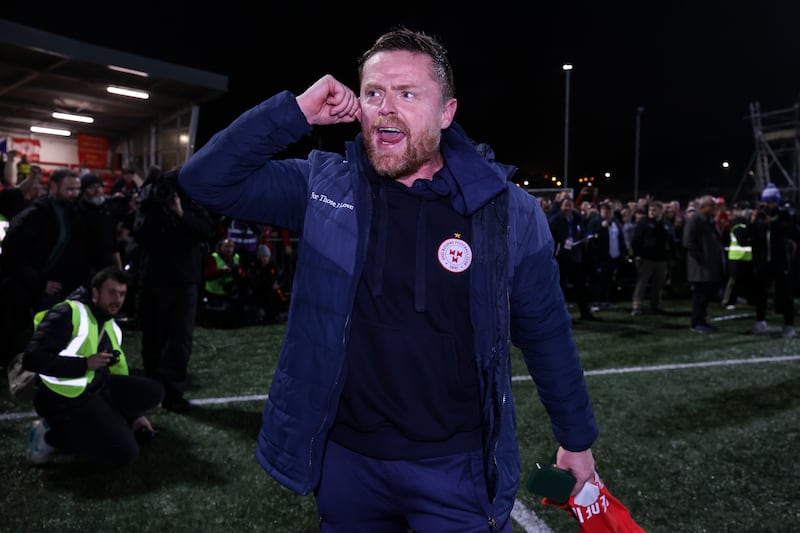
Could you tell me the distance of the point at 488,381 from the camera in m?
1.91

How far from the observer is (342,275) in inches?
74.3

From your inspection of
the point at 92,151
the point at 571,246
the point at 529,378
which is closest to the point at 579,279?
the point at 571,246

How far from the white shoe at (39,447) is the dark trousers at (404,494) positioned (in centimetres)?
342

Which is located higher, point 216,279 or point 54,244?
point 54,244

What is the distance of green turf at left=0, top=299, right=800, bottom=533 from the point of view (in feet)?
12.5

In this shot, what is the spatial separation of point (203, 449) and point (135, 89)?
1679 centimetres

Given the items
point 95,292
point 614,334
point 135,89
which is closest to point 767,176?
point 614,334

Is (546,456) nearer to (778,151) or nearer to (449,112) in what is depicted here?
(449,112)

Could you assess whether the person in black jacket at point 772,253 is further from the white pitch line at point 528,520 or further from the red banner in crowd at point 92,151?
the red banner in crowd at point 92,151

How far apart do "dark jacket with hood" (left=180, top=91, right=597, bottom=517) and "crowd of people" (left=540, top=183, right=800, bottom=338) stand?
9320 millimetres

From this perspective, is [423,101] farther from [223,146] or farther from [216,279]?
[216,279]

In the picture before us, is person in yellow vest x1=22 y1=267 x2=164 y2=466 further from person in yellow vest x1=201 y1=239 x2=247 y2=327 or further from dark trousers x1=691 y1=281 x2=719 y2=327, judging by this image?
dark trousers x1=691 y1=281 x2=719 y2=327

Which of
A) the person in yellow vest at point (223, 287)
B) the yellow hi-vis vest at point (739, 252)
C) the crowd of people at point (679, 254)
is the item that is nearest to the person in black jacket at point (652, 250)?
the crowd of people at point (679, 254)

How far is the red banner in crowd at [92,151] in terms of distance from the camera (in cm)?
2342
